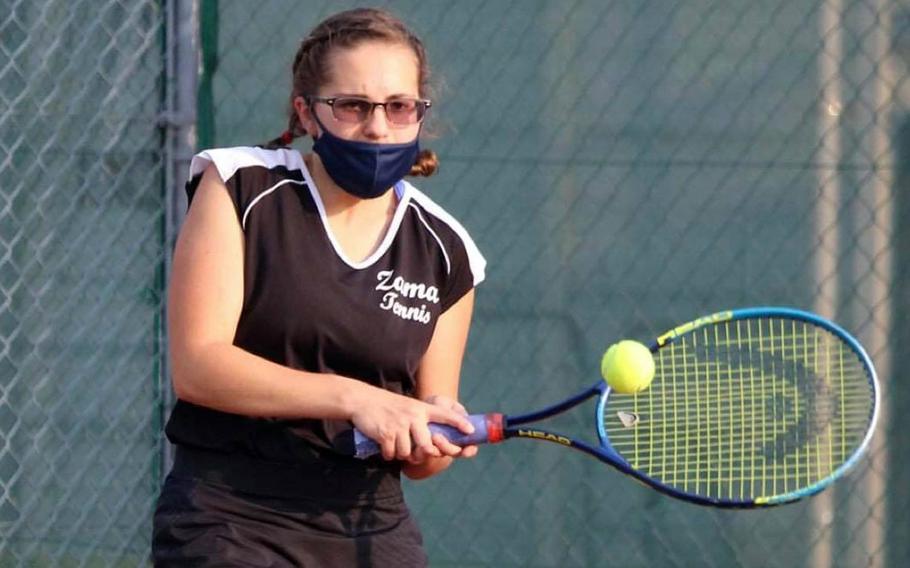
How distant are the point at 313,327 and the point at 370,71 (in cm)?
44

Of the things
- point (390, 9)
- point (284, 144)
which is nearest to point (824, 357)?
point (284, 144)

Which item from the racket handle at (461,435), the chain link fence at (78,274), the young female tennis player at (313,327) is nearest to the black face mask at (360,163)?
the young female tennis player at (313,327)

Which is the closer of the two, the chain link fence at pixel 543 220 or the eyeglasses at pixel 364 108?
the eyeglasses at pixel 364 108

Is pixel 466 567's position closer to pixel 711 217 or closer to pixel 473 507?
pixel 473 507

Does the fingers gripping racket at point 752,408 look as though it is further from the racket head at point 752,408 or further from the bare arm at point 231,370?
the bare arm at point 231,370

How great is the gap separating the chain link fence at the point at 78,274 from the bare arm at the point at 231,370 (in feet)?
7.13

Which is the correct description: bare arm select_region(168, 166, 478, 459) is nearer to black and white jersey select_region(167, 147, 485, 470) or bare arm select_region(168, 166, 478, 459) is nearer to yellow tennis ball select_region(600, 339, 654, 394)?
black and white jersey select_region(167, 147, 485, 470)

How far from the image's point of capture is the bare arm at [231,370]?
2566 mm

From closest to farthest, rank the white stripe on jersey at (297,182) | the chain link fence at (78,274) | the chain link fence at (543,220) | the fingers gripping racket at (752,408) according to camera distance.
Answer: the white stripe on jersey at (297,182) < the fingers gripping racket at (752,408) < the chain link fence at (543,220) < the chain link fence at (78,274)

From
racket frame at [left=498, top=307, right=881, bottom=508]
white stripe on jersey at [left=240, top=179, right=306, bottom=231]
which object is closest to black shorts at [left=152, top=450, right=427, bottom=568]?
racket frame at [left=498, top=307, right=881, bottom=508]

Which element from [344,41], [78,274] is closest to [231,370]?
[344,41]

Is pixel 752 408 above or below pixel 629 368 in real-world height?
above

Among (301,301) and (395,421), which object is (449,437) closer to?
(395,421)

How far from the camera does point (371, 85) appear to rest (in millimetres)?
2711
